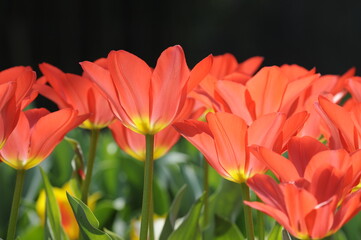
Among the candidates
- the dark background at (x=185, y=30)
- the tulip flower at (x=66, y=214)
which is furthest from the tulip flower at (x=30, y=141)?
the dark background at (x=185, y=30)

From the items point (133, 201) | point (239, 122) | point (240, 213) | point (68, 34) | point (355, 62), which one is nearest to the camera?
point (239, 122)

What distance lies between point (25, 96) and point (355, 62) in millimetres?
6104

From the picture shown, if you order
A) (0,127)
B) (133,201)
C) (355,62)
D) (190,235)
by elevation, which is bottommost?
(355,62)

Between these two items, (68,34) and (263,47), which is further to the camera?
(263,47)

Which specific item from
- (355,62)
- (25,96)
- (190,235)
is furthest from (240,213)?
(355,62)

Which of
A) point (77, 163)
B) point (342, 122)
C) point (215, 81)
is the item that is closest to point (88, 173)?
point (77, 163)

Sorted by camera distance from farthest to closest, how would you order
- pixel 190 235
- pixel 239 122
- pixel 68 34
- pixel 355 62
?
pixel 355 62, pixel 68 34, pixel 190 235, pixel 239 122

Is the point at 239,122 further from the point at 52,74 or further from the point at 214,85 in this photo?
the point at 52,74

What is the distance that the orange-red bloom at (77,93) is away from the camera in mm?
718

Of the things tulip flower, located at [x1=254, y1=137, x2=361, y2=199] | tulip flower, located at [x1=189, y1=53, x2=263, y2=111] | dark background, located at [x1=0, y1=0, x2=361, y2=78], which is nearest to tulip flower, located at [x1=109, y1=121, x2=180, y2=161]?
tulip flower, located at [x1=189, y1=53, x2=263, y2=111]

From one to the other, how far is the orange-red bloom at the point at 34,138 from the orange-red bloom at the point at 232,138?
104mm

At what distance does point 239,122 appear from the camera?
557mm

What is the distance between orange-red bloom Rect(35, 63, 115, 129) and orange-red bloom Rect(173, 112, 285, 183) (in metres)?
0.16

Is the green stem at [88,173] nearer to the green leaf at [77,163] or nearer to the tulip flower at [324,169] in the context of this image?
the green leaf at [77,163]
